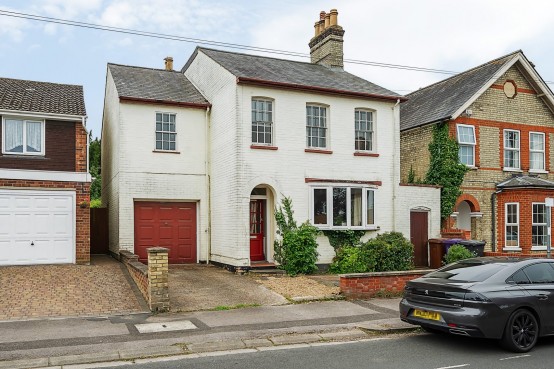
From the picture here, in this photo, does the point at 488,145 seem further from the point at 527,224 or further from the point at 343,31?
the point at 343,31

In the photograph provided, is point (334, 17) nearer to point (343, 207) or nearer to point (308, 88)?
point (308, 88)

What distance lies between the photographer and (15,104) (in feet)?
55.1

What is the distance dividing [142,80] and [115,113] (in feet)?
5.71

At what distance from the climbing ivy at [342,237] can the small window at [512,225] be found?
754 centimetres

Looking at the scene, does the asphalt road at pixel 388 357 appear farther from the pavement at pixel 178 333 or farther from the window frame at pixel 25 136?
the window frame at pixel 25 136

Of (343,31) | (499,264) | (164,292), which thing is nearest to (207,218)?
(164,292)

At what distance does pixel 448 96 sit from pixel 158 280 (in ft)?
54.5

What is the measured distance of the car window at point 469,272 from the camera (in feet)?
28.8

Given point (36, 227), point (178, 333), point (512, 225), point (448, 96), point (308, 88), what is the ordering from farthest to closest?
point (448, 96)
point (512, 225)
point (308, 88)
point (36, 227)
point (178, 333)

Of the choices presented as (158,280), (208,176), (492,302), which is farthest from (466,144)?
(158,280)

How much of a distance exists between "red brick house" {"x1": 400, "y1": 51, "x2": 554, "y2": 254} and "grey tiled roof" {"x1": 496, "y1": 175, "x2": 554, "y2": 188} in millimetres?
38

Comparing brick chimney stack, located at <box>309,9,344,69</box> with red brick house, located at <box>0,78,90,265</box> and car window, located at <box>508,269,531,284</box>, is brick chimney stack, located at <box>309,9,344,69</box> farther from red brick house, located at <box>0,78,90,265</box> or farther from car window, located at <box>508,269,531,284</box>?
car window, located at <box>508,269,531,284</box>

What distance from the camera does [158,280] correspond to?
1138 centimetres

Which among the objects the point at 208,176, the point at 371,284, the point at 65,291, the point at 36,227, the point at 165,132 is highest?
the point at 165,132
